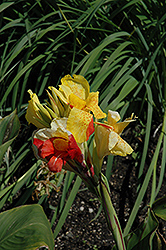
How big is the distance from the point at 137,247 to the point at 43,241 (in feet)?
0.78

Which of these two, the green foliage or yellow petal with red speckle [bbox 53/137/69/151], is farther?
the green foliage

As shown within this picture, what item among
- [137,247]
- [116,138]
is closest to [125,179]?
[137,247]

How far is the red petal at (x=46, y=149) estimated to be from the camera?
1.39ft

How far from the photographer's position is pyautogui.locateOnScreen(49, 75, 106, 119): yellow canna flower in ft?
1.50

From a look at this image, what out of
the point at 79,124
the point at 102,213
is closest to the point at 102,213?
the point at 102,213

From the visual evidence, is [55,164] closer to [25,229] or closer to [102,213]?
[25,229]

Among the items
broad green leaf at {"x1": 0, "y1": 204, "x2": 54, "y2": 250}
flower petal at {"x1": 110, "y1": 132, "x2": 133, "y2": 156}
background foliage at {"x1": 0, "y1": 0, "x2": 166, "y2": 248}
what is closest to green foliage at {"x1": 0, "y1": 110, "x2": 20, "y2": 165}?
broad green leaf at {"x1": 0, "y1": 204, "x2": 54, "y2": 250}

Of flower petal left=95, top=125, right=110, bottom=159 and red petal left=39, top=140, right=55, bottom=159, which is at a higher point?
red petal left=39, top=140, right=55, bottom=159

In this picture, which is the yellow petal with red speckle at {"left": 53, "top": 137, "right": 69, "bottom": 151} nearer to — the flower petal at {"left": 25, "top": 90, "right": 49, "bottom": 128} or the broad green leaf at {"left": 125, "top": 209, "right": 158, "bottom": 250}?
the flower petal at {"left": 25, "top": 90, "right": 49, "bottom": 128}

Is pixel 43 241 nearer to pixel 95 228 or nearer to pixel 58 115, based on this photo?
pixel 58 115

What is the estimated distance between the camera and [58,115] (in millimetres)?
463

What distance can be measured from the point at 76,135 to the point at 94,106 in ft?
0.23

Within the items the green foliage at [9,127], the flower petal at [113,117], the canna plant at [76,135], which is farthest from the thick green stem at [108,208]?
the green foliage at [9,127]

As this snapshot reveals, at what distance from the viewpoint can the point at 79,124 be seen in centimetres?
43
